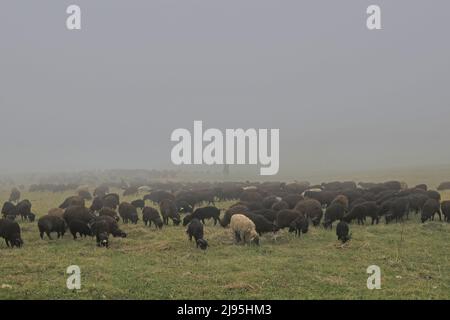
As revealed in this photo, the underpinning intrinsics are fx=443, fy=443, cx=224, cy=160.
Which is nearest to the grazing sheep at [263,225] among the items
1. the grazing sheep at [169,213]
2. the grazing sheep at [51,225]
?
the grazing sheep at [169,213]

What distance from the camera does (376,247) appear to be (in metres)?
15.8

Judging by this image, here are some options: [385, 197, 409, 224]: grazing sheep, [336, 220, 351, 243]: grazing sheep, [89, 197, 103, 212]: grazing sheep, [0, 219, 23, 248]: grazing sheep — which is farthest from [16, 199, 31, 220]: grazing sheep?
[385, 197, 409, 224]: grazing sheep

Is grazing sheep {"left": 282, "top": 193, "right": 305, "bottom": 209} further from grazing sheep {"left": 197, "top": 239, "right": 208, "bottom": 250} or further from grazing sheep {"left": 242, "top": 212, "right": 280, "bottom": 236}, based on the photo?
grazing sheep {"left": 197, "top": 239, "right": 208, "bottom": 250}

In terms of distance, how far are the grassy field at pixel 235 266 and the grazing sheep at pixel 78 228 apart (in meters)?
0.32

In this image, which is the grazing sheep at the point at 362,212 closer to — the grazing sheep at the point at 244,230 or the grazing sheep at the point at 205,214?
the grazing sheep at the point at 244,230

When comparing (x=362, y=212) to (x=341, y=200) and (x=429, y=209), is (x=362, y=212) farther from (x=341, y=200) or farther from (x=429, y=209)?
(x=429, y=209)

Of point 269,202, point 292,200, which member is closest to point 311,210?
point 292,200

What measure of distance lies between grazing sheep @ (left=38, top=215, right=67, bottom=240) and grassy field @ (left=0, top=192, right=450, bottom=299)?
0.41 metres

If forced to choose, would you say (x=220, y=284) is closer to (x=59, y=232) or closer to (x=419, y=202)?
(x=59, y=232)

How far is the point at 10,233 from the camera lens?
53.2 ft

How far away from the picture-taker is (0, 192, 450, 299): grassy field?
11289mm

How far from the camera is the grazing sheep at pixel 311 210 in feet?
66.1
